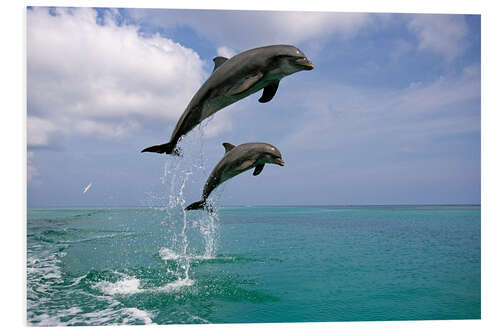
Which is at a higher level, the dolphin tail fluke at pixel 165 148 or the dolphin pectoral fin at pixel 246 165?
the dolphin tail fluke at pixel 165 148

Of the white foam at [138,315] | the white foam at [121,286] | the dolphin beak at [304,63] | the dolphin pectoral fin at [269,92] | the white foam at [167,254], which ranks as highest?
the dolphin beak at [304,63]

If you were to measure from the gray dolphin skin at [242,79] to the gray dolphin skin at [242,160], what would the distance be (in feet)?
3.11

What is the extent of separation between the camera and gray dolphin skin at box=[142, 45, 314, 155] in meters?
3.92

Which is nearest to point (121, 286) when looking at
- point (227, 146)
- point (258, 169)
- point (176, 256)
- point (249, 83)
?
point (176, 256)

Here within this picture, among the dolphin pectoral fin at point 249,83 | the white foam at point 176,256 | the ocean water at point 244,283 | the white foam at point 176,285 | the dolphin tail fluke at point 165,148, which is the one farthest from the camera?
the white foam at point 176,256

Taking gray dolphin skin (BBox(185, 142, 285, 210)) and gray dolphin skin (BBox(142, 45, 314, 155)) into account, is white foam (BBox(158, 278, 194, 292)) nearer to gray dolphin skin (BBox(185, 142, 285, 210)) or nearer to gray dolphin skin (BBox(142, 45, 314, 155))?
gray dolphin skin (BBox(185, 142, 285, 210))

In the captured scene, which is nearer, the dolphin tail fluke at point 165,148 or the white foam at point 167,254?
the dolphin tail fluke at point 165,148

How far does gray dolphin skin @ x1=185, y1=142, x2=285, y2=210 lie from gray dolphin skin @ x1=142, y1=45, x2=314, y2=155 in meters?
0.95

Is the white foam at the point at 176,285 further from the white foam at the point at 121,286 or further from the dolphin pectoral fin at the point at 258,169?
the dolphin pectoral fin at the point at 258,169

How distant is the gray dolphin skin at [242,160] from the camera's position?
16.4 ft

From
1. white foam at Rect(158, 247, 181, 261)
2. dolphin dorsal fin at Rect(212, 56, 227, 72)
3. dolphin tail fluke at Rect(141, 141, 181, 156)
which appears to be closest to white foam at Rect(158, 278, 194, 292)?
white foam at Rect(158, 247, 181, 261)

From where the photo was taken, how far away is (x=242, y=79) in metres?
4.01

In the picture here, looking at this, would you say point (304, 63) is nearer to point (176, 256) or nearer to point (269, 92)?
point (269, 92)

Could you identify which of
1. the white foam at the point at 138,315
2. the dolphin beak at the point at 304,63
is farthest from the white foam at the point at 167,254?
the dolphin beak at the point at 304,63
